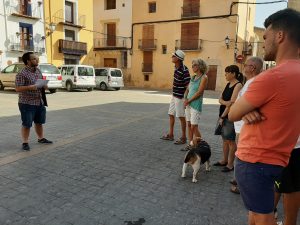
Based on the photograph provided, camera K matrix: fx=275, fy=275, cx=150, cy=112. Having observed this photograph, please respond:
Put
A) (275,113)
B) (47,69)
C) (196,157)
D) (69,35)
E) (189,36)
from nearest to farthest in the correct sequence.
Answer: (275,113)
(196,157)
(47,69)
(189,36)
(69,35)

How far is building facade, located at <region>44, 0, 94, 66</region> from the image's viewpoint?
78.5 feet

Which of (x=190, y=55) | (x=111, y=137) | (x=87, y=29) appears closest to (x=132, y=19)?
(x=87, y=29)

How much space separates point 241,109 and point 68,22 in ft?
86.8

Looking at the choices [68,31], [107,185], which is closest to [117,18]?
[68,31]

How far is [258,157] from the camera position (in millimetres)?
1660

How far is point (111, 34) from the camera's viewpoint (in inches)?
1179

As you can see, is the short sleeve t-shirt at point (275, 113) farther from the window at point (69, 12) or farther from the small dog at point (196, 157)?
the window at point (69, 12)

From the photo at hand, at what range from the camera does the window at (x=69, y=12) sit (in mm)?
25484

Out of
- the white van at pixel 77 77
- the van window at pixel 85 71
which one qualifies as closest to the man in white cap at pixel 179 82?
the white van at pixel 77 77

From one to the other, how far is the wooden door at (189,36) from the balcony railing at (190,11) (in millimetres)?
789

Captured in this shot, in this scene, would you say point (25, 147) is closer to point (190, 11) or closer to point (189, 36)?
point (189, 36)

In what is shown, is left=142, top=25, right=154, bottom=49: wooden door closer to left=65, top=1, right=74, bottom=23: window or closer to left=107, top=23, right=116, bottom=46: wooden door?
left=107, top=23, right=116, bottom=46: wooden door

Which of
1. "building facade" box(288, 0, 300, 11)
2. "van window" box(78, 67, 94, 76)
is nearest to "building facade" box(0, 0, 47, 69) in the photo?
"van window" box(78, 67, 94, 76)

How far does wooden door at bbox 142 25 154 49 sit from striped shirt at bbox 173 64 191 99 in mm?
22666
